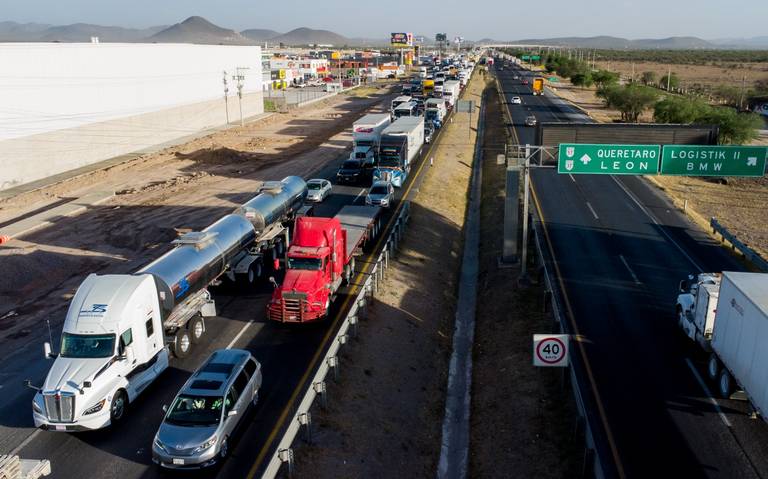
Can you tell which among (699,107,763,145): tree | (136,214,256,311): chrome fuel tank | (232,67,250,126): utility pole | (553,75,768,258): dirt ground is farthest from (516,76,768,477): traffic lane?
(232,67,250,126): utility pole

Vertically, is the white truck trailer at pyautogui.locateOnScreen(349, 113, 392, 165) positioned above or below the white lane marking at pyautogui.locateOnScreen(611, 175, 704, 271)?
above

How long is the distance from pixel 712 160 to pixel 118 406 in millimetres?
25420

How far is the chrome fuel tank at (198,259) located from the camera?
21.5m

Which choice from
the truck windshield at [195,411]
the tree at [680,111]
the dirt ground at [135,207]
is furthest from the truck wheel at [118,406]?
the tree at [680,111]

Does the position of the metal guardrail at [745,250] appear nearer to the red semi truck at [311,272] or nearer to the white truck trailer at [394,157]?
the red semi truck at [311,272]

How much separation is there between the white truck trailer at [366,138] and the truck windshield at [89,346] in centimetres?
3521

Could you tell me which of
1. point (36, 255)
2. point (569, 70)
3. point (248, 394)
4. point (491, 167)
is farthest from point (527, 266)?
point (569, 70)

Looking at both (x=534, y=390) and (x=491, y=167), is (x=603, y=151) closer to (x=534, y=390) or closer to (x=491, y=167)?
(x=534, y=390)

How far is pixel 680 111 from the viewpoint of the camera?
68000 mm

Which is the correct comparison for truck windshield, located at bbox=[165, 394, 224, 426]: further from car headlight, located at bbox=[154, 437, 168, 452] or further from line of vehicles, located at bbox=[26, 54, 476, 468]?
car headlight, located at bbox=[154, 437, 168, 452]

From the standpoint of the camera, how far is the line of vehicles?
1605cm

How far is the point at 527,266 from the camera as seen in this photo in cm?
3256

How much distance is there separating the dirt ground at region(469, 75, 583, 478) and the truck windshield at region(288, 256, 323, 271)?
284 inches

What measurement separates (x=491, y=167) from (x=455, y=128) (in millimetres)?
23884
